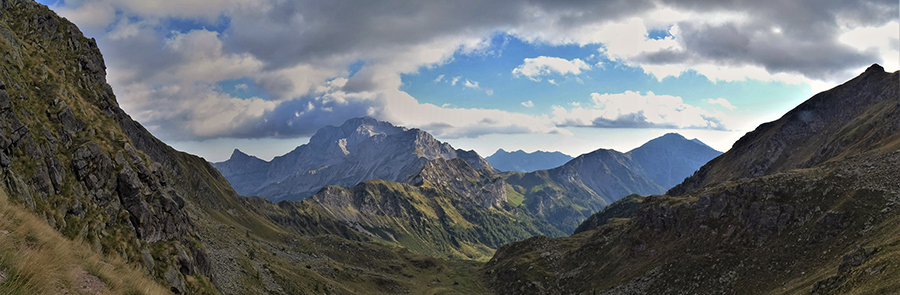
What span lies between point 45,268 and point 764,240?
9537 cm

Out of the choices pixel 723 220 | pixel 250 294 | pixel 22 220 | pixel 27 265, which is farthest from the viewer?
pixel 723 220

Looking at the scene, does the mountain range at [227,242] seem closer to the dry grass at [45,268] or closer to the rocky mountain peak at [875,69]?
the dry grass at [45,268]

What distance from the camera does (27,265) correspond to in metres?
9.98

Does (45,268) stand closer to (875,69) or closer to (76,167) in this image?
(76,167)

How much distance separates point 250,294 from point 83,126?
1333 inches

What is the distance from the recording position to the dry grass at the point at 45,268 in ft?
31.9

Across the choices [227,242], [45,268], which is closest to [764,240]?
[45,268]

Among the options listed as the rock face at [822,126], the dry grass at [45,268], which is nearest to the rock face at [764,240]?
the rock face at [822,126]

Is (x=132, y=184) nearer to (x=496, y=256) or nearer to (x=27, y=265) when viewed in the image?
(x=27, y=265)

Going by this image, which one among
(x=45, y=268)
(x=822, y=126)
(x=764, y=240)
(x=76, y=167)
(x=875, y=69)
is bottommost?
(x=764, y=240)

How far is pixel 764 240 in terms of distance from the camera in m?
78.1

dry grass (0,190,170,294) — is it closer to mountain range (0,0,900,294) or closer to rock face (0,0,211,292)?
mountain range (0,0,900,294)

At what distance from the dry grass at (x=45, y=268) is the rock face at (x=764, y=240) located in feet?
156

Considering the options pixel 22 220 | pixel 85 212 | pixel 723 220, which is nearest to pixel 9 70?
pixel 85 212
